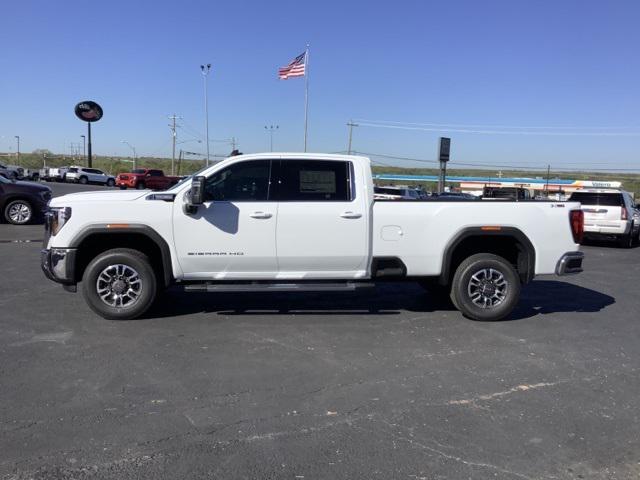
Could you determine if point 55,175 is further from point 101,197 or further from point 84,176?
point 101,197

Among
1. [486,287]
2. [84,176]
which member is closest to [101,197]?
[486,287]

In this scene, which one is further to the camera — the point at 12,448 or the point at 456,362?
the point at 456,362

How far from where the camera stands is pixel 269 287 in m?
6.38

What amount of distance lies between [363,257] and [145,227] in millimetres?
2546

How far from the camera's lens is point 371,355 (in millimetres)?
5445

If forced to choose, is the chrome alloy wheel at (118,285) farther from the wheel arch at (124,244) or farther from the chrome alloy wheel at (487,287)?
the chrome alloy wheel at (487,287)

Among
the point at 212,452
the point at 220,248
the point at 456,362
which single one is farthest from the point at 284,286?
the point at 212,452

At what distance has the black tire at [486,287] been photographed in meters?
6.76

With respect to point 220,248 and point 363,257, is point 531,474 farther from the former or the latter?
point 220,248

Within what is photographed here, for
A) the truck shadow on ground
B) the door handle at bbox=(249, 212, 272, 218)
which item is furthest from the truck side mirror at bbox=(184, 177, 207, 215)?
the truck shadow on ground

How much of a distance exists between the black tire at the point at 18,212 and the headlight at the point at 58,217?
11627 mm

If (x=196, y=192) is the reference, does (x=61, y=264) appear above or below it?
below

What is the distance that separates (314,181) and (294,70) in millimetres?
32784

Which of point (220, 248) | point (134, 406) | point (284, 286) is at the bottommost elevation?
point (134, 406)
